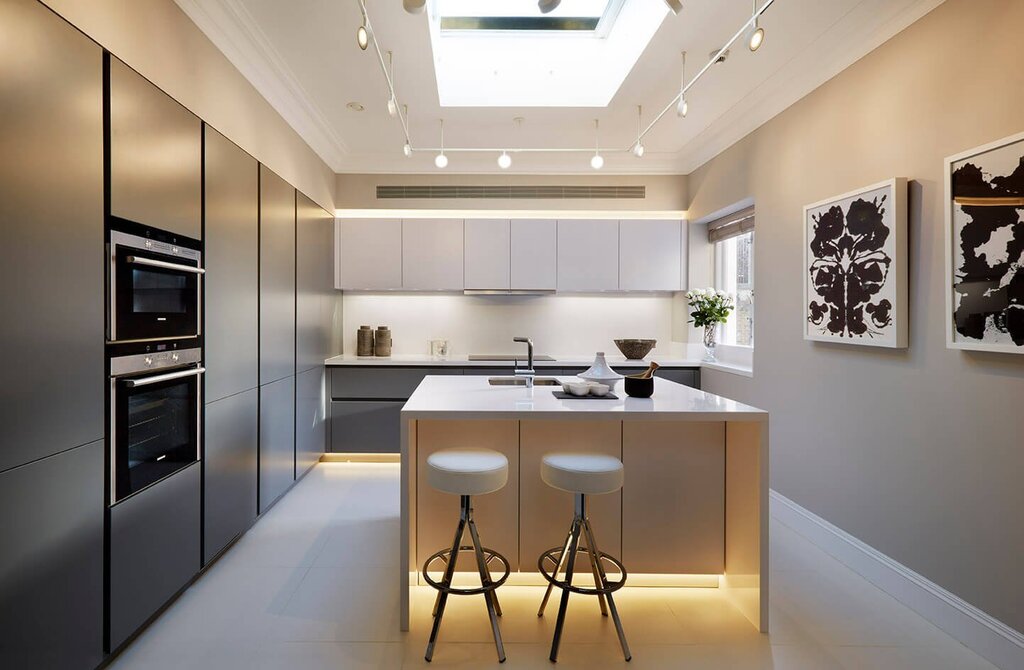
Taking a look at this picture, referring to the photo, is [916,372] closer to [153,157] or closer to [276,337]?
[153,157]

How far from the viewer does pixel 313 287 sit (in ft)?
13.0

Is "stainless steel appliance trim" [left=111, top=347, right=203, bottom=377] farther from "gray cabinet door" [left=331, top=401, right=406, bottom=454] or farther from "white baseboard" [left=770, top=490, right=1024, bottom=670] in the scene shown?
"white baseboard" [left=770, top=490, right=1024, bottom=670]

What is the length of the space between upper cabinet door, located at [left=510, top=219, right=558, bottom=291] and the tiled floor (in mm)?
2785

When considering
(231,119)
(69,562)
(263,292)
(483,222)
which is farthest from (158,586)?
(483,222)

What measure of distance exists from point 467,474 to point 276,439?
1972 mm

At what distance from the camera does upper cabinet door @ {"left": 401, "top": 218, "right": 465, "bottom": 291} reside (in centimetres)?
464

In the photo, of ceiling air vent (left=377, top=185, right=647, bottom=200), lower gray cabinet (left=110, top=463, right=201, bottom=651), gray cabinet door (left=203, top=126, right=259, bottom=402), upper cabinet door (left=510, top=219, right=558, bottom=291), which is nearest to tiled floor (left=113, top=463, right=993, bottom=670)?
lower gray cabinet (left=110, top=463, right=201, bottom=651)

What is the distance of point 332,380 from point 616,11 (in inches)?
137

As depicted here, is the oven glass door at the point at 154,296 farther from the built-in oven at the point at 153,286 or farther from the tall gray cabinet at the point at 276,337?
the tall gray cabinet at the point at 276,337

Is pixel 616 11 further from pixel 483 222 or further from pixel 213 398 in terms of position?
pixel 213 398

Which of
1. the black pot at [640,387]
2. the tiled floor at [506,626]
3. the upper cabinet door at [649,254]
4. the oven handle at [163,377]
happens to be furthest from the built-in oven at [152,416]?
the upper cabinet door at [649,254]

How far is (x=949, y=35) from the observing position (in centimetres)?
205

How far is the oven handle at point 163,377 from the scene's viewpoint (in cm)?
179

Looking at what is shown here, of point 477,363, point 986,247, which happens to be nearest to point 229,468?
point 477,363
